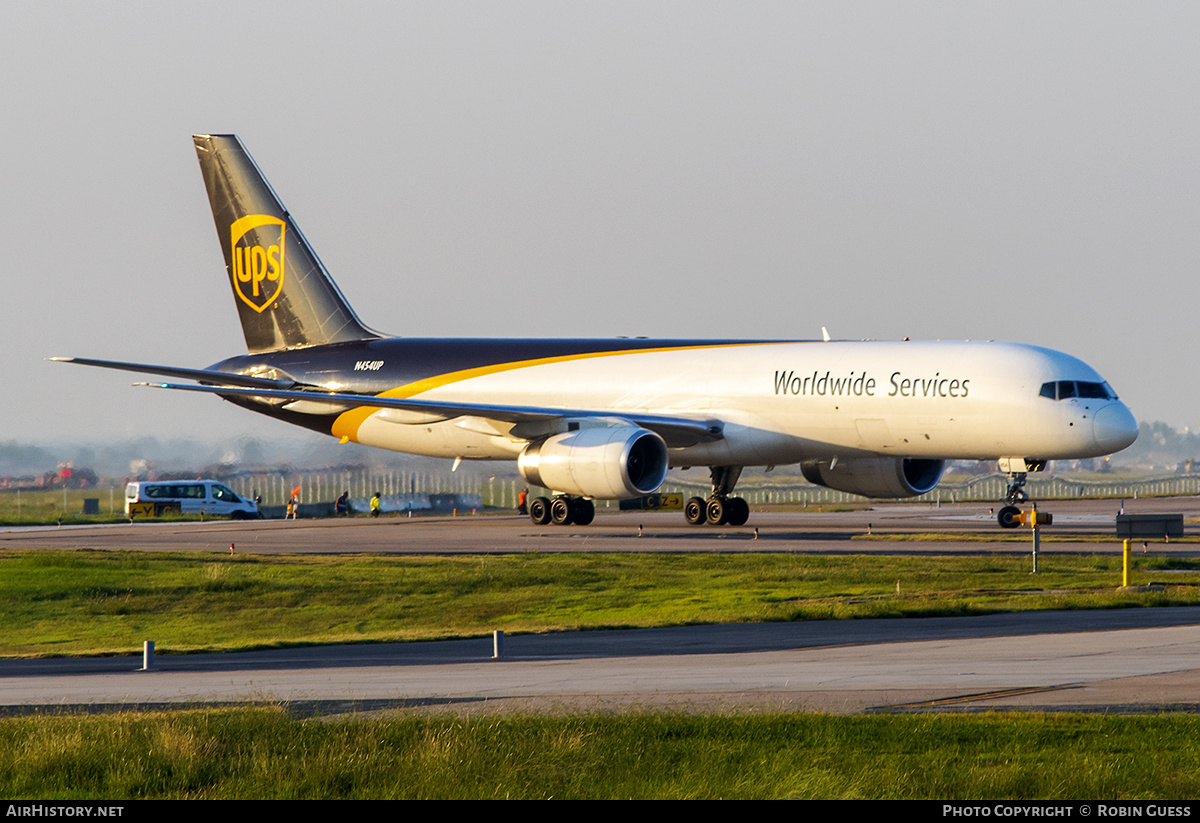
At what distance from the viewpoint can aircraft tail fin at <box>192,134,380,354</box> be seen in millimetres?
53531

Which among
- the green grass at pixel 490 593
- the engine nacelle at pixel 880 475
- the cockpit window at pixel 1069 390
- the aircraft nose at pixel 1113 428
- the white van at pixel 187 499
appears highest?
the cockpit window at pixel 1069 390

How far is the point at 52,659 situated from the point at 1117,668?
1598 centimetres

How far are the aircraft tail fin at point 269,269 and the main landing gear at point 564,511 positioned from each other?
33.0 ft

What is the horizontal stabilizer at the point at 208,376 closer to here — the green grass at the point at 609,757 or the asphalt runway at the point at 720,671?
the asphalt runway at the point at 720,671

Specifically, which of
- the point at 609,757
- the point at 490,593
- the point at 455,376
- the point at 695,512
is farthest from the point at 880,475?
the point at 609,757

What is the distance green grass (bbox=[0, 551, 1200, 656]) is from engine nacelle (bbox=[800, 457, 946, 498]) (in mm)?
10045

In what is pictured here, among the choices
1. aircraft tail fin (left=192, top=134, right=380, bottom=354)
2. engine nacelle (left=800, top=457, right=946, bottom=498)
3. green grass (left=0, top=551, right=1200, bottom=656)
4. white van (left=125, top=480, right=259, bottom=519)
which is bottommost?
green grass (left=0, top=551, right=1200, bottom=656)

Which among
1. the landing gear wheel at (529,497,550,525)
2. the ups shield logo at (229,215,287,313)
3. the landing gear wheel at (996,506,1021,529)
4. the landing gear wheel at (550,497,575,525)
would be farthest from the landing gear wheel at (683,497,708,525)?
the ups shield logo at (229,215,287,313)

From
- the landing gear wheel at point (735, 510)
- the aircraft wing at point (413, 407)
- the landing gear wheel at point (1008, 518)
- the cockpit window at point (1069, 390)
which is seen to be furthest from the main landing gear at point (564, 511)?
the cockpit window at point (1069, 390)

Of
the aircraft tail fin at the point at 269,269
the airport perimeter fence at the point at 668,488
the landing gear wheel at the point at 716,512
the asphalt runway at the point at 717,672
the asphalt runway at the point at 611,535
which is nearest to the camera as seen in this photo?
the asphalt runway at the point at 717,672

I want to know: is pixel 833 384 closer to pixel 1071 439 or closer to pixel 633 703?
pixel 1071 439

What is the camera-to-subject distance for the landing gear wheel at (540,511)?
47.9 meters

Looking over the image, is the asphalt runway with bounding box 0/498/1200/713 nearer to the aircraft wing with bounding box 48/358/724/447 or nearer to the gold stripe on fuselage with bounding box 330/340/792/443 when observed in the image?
the aircraft wing with bounding box 48/358/724/447

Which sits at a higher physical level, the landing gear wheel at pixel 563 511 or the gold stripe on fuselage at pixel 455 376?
the gold stripe on fuselage at pixel 455 376
